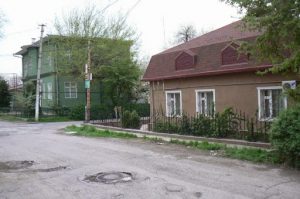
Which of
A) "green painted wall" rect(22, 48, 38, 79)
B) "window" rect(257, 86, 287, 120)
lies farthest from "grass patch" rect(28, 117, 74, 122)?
"window" rect(257, 86, 287, 120)

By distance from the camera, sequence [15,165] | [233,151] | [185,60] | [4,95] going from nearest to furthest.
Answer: [15,165], [233,151], [185,60], [4,95]

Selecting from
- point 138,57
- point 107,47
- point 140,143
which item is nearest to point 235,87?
point 140,143

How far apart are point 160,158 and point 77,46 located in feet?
79.7

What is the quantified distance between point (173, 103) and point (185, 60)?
259 centimetres

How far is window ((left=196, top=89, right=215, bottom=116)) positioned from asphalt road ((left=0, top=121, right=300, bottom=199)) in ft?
16.9

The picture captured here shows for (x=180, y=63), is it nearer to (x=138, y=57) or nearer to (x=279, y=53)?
(x=279, y=53)

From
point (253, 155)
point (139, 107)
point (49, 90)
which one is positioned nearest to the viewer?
point (253, 155)

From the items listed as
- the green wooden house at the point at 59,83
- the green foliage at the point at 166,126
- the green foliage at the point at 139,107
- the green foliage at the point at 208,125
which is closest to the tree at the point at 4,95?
the green wooden house at the point at 59,83

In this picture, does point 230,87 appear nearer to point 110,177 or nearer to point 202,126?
point 202,126

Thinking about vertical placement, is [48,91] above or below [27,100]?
above

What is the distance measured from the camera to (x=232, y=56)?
54.2 ft

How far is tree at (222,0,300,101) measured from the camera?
348 inches

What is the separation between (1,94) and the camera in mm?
45750

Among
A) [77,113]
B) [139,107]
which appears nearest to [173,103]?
[139,107]
